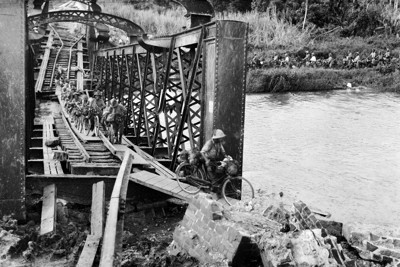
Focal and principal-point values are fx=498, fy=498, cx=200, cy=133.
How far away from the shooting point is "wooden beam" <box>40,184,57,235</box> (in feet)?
25.9

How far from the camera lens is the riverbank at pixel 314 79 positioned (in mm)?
35656

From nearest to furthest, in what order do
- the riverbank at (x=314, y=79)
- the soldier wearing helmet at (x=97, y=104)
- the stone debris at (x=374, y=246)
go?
the stone debris at (x=374, y=246) → the soldier wearing helmet at (x=97, y=104) → the riverbank at (x=314, y=79)

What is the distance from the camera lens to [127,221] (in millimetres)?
9438

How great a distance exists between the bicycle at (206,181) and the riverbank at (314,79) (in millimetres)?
26437

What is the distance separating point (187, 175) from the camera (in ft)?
30.9

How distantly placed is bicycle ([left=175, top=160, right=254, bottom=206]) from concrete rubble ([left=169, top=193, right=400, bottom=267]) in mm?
1035

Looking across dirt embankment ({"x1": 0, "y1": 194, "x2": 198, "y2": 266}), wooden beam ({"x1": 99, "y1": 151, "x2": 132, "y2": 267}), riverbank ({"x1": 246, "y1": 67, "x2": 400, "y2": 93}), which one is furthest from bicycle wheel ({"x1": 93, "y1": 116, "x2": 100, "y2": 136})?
riverbank ({"x1": 246, "y1": 67, "x2": 400, "y2": 93})

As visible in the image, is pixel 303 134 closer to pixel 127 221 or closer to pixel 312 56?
pixel 127 221

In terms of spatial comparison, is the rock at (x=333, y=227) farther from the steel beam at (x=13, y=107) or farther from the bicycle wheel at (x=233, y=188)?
the steel beam at (x=13, y=107)

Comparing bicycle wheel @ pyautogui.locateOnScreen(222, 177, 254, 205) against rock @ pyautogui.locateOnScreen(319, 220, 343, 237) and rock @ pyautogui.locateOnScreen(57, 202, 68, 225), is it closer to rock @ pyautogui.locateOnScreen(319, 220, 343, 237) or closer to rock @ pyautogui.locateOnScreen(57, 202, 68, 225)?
rock @ pyautogui.locateOnScreen(319, 220, 343, 237)

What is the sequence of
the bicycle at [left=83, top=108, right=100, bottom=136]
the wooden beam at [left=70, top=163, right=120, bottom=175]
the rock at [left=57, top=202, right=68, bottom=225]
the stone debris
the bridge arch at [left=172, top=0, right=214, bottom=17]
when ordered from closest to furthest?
the stone debris < the rock at [left=57, top=202, right=68, bottom=225] < the wooden beam at [left=70, top=163, right=120, bottom=175] < the bridge arch at [left=172, top=0, right=214, bottom=17] < the bicycle at [left=83, top=108, right=100, bottom=136]

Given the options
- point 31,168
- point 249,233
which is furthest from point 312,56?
point 249,233

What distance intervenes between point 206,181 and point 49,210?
277cm

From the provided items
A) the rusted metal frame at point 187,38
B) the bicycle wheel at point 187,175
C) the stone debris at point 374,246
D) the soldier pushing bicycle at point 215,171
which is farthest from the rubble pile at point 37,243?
the rusted metal frame at point 187,38
